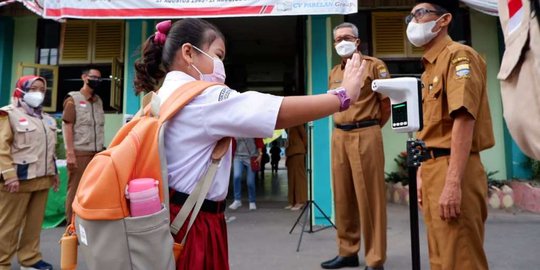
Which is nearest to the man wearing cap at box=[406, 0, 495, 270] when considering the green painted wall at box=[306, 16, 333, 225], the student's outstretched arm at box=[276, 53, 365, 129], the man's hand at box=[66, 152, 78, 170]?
the student's outstretched arm at box=[276, 53, 365, 129]

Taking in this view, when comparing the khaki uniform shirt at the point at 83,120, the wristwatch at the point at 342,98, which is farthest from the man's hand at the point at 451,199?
the khaki uniform shirt at the point at 83,120

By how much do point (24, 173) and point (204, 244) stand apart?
8.70ft

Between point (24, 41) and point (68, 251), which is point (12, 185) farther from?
point (24, 41)

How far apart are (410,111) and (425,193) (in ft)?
2.31

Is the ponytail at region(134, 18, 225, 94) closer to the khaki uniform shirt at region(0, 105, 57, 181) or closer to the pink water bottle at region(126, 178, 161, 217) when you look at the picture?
the pink water bottle at region(126, 178, 161, 217)

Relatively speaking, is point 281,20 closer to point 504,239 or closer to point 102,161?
point 504,239

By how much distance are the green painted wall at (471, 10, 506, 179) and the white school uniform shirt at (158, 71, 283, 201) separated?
597 cm

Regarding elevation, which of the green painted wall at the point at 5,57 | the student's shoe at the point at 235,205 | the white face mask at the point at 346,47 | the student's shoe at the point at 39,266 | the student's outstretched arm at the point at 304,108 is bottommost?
the student's shoe at the point at 39,266

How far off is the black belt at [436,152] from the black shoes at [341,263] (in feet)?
4.98

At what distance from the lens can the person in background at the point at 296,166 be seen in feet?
19.5

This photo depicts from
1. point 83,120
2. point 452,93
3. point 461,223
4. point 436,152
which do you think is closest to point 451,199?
point 461,223

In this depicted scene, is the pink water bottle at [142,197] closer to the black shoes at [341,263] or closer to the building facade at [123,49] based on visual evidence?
the black shoes at [341,263]

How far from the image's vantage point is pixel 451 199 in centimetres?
176

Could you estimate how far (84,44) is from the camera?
21.1 feet
